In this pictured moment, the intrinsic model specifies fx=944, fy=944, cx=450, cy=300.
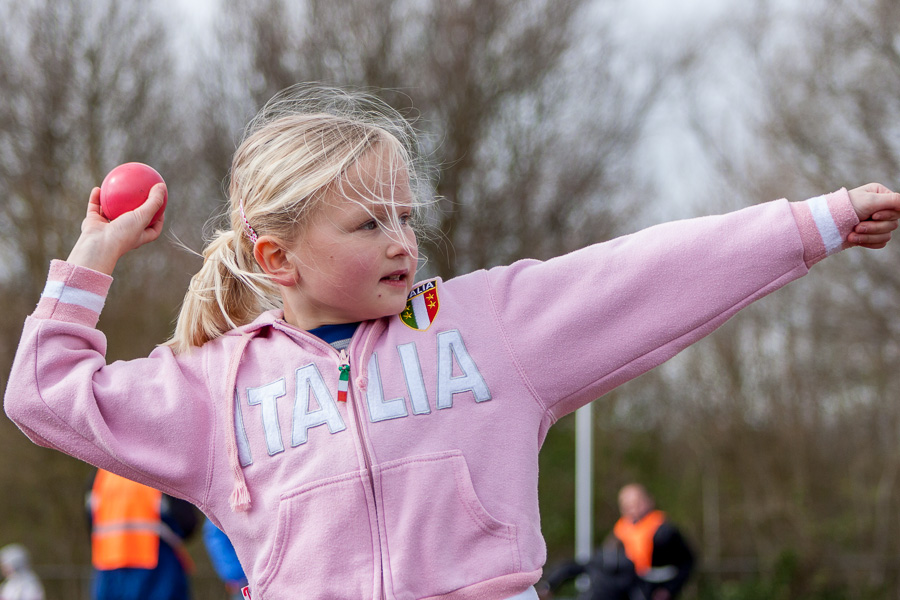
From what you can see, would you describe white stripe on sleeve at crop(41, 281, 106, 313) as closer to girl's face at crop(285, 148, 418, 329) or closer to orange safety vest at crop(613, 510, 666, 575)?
girl's face at crop(285, 148, 418, 329)

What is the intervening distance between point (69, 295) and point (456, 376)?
0.80m

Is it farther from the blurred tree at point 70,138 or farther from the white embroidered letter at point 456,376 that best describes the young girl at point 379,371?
the blurred tree at point 70,138

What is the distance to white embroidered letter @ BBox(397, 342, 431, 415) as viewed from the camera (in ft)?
6.04

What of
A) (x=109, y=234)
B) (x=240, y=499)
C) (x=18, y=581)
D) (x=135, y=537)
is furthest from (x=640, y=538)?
(x=109, y=234)

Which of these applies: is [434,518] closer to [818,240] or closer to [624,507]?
[818,240]

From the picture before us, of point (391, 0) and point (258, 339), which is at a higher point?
point (391, 0)

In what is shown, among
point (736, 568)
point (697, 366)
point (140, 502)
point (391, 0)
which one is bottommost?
point (736, 568)

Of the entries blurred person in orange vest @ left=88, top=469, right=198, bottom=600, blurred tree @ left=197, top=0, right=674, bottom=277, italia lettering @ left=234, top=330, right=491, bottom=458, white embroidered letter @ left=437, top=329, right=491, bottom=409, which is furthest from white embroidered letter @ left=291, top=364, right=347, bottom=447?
blurred tree @ left=197, top=0, right=674, bottom=277

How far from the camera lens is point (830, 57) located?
41.0 ft

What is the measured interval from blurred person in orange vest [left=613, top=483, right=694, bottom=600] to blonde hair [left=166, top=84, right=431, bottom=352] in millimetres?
6678

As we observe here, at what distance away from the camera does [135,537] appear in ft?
19.7

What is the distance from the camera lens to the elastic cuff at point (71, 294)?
6.24ft

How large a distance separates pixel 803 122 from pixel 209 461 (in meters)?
13.1

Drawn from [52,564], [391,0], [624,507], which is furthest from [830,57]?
[52,564]
